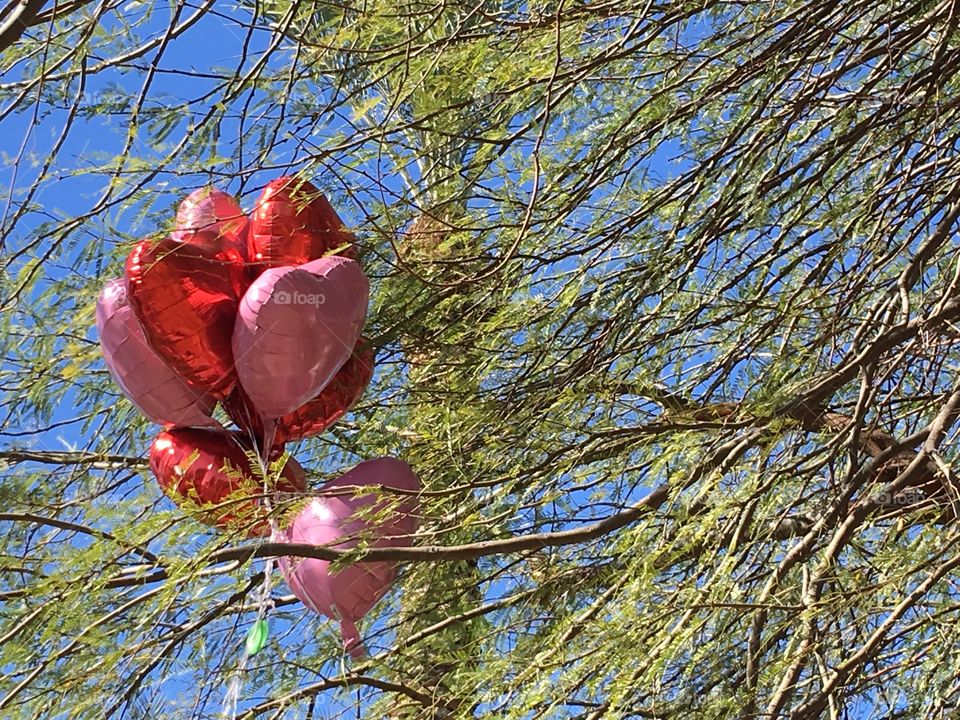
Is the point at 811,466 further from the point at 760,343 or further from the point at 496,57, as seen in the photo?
the point at 496,57

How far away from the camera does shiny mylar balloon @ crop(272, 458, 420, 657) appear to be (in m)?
2.49

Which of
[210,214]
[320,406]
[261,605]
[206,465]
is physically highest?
[210,214]

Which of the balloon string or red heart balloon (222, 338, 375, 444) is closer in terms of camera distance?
the balloon string

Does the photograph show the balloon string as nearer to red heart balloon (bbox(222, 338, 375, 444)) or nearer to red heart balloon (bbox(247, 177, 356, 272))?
red heart balloon (bbox(222, 338, 375, 444))

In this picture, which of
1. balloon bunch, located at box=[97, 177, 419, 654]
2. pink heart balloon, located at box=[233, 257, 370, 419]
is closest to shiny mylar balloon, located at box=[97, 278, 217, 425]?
balloon bunch, located at box=[97, 177, 419, 654]

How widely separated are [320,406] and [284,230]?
39cm

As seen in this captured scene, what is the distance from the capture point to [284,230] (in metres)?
2.70

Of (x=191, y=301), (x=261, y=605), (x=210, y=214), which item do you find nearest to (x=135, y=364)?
(x=191, y=301)

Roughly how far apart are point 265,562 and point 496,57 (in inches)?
45.1

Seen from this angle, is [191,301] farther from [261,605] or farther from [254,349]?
Result: [261,605]

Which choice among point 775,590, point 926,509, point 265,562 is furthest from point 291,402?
point 926,509

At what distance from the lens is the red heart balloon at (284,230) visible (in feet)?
8.86

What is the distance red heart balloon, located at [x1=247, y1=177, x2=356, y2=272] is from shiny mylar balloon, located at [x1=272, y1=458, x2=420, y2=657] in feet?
1.48

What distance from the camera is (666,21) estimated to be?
2689mm
